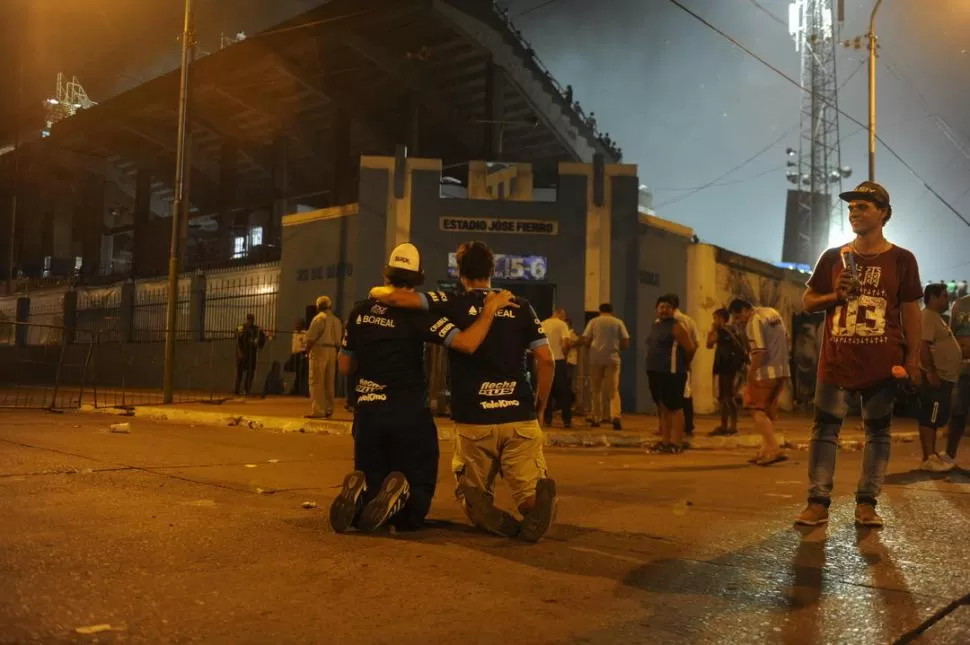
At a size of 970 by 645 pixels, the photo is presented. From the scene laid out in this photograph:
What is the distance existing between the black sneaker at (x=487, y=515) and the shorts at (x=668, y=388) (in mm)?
5169

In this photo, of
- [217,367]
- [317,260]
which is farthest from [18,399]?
[317,260]

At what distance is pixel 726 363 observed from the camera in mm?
11234

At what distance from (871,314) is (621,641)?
9.31 ft

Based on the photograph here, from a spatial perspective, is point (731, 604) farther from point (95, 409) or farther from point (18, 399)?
point (18, 399)

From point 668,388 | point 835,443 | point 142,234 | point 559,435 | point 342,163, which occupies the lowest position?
point 559,435

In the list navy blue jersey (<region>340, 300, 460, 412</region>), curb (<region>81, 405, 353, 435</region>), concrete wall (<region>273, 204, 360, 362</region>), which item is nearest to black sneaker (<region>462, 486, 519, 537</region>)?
navy blue jersey (<region>340, 300, 460, 412</region>)

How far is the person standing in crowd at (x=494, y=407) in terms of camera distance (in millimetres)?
4469

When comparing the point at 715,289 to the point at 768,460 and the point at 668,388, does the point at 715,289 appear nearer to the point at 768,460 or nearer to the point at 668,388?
the point at 668,388

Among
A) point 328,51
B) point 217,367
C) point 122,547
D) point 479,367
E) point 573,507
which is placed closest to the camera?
point 122,547

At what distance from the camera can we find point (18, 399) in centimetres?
1463

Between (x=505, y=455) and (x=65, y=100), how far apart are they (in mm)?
43386

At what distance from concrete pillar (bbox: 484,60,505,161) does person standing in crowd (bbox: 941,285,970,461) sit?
1974cm

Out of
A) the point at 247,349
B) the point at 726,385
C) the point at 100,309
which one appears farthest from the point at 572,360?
the point at 100,309

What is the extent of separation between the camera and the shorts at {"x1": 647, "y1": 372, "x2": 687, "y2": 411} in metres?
9.34
